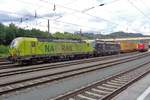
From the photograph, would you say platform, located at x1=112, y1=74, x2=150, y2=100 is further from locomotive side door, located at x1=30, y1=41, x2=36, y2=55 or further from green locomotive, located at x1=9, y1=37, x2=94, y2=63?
locomotive side door, located at x1=30, y1=41, x2=36, y2=55

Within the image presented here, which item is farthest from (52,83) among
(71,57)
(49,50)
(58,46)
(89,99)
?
(71,57)

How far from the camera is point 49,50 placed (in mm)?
38125

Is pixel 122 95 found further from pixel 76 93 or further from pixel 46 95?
pixel 46 95

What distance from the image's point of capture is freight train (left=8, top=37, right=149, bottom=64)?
3281 cm

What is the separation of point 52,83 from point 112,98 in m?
5.40

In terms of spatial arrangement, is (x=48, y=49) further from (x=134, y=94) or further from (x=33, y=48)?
(x=134, y=94)

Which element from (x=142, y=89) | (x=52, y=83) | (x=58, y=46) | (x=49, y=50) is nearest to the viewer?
(x=142, y=89)

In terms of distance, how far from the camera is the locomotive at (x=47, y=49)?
107ft

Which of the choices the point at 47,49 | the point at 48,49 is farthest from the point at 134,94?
the point at 48,49

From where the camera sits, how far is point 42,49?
1428 inches

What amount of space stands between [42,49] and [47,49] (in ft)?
4.63

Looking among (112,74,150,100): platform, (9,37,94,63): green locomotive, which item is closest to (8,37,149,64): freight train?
(9,37,94,63): green locomotive

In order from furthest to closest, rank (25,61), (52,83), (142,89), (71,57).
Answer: (71,57)
(25,61)
(52,83)
(142,89)

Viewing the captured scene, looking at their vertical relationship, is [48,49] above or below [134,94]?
above
